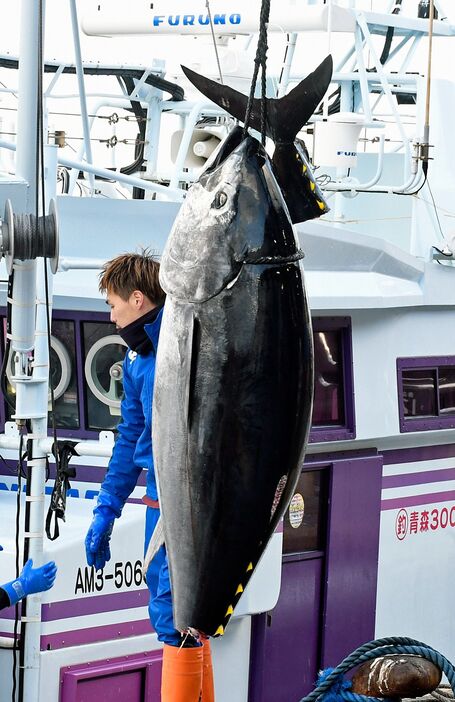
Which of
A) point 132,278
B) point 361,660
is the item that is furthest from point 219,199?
point 361,660

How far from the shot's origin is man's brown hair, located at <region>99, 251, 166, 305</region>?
4617 mm

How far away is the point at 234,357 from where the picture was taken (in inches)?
122

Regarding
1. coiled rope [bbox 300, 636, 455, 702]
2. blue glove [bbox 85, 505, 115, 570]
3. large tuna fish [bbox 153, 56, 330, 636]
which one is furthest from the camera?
coiled rope [bbox 300, 636, 455, 702]

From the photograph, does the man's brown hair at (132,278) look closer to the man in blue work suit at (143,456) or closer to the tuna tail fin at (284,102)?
the man in blue work suit at (143,456)

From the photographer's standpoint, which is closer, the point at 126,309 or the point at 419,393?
the point at 126,309

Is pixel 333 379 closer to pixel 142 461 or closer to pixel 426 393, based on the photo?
pixel 426 393

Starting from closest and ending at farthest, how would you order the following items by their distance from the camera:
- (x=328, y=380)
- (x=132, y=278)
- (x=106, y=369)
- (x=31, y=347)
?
(x=132, y=278) → (x=31, y=347) → (x=106, y=369) → (x=328, y=380)

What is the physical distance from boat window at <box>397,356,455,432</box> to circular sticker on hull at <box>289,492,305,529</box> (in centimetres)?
91

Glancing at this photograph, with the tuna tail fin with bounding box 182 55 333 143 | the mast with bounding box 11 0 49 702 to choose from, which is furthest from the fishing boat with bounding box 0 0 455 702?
the tuna tail fin with bounding box 182 55 333 143

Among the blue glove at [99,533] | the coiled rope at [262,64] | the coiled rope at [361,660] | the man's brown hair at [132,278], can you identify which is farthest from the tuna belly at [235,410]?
the coiled rope at [361,660]

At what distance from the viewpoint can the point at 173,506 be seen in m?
3.24

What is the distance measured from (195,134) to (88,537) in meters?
5.00

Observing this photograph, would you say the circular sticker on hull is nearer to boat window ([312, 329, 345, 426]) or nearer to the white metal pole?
boat window ([312, 329, 345, 426])

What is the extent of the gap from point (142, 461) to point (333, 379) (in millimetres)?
3433
